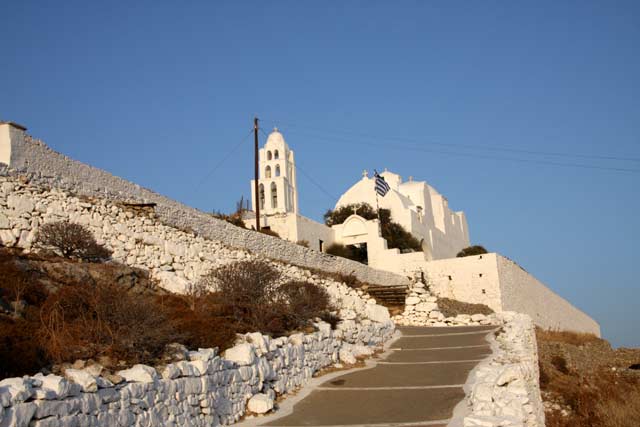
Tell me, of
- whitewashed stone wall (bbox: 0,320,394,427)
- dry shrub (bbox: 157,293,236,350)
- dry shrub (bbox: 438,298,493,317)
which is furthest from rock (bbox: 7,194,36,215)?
dry shrub (bbox: 438,298,493,317)

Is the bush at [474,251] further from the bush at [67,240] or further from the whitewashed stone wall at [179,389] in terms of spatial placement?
the bush at [67,240]

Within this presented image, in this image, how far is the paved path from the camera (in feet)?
32.4

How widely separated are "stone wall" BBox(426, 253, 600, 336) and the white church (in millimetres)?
1507

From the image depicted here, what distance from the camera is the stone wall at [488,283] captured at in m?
32.2

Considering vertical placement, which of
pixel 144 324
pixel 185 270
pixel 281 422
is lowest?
pixel 281 422

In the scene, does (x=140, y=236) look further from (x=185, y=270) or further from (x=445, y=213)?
(x=445, y=213)

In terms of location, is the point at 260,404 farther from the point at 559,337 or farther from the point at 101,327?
the point at 559,337

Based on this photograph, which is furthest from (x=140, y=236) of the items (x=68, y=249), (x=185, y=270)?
(x=68, y=249)

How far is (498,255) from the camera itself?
32.8 m

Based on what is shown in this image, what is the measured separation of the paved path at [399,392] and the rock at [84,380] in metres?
3.53

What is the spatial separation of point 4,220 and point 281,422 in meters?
9.21

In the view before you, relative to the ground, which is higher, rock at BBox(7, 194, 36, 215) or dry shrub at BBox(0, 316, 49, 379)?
rock at BBox(7, 194, 36, 215)

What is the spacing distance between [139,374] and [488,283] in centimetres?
2693

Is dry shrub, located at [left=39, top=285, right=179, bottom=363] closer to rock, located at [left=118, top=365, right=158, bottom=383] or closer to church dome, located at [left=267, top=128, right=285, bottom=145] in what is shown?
rock, located at [left=118, top=365, right=158, bottom=383]
